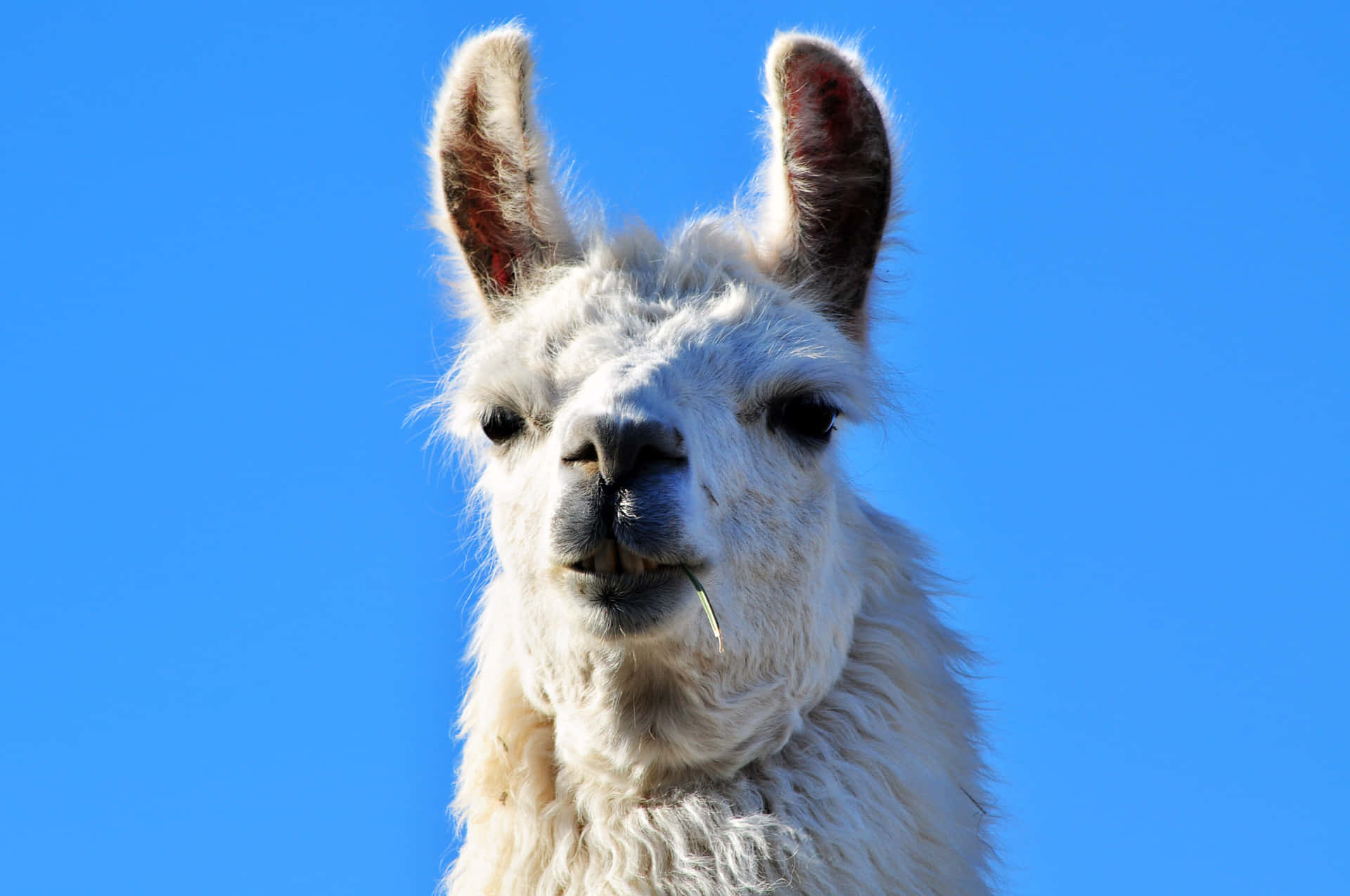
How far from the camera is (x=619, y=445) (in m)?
3.45

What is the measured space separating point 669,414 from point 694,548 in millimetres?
305

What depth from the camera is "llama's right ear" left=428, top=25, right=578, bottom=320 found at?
4.34 meters

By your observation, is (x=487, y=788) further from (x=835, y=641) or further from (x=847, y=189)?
(x=847, y=189)

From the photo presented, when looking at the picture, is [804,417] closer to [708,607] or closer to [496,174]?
[708,607]

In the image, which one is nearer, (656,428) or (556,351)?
(656,428)

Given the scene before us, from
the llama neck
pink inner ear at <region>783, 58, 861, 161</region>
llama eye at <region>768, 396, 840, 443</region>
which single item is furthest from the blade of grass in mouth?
pink inner ear at <region>783, 58, 861, 161</region>

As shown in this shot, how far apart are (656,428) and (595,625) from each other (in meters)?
0.49

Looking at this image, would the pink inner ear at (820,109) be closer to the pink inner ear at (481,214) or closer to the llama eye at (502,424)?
the pink inner ear at (481,214)

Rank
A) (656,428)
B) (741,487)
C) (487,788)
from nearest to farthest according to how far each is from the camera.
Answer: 1. (656,428)
2. (741,487)
3. (487,788)

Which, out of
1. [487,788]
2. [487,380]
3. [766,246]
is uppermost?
[766,246]

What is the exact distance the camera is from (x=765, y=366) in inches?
157

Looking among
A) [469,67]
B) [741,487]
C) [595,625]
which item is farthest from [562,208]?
[595,625]

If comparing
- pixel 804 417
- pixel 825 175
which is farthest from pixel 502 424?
pixel 825 175

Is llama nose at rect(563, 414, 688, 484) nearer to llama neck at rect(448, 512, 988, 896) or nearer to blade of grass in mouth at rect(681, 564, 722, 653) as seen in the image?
blade of grass in mouth at rect(681, 564, 722, 653)
